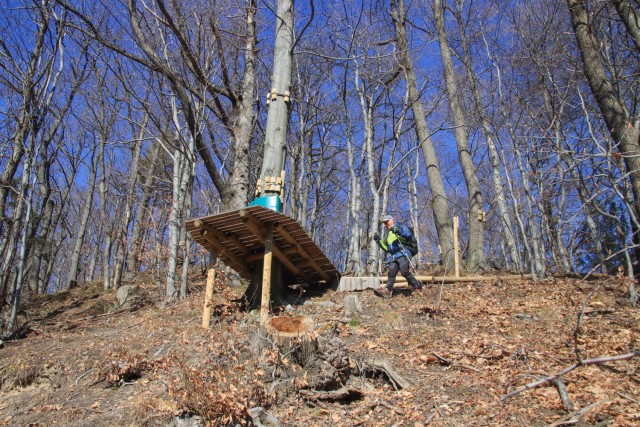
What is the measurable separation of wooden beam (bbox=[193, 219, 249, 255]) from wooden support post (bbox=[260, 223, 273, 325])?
703 mm

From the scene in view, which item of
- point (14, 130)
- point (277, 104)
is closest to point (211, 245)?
point (277, 104)

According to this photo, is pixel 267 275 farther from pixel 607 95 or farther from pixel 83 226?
pixel 83 226

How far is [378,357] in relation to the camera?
569cm

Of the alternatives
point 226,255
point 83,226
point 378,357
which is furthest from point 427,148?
point 83,226

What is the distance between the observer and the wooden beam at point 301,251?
7.14 metres

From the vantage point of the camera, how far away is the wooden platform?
267 inches

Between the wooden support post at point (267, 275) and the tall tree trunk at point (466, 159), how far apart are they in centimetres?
697

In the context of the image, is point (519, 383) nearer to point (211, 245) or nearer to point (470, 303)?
point (470, 303)

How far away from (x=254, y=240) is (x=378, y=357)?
3087 mm

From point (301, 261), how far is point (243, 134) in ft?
13.9

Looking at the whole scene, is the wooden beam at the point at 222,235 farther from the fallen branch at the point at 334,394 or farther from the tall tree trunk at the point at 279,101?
the fallen branch at the point at 334,394

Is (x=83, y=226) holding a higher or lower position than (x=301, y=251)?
higher

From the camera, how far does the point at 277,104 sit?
29.3 feet

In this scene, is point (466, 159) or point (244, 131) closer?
point (244, 131)
